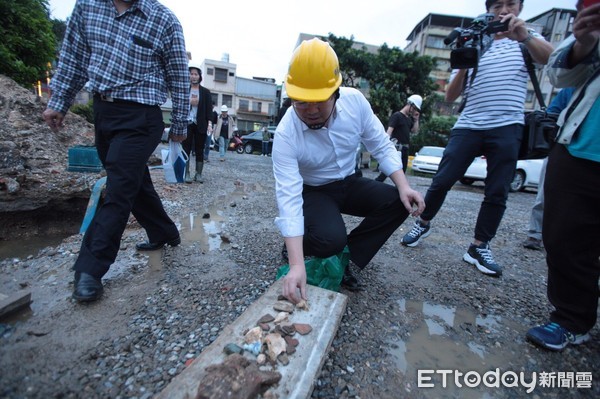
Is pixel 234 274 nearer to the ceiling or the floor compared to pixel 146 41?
nearer to the floor

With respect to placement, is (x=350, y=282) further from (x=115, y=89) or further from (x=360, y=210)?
(x=115, y=89)

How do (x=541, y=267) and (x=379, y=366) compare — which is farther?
(x=541, y=267)

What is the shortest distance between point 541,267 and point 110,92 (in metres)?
3.55

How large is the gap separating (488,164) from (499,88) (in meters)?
0.56

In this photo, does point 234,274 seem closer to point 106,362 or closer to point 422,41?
point 106,362

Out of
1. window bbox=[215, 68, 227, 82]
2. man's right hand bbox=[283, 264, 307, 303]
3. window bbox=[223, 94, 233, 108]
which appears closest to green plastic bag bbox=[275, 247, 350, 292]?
man's right hand bbox=[283, 264, 307, 303]

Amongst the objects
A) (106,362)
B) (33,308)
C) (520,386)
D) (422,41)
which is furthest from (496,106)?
(422,41)

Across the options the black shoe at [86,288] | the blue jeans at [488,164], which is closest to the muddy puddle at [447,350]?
the blue jeans at [488,164]

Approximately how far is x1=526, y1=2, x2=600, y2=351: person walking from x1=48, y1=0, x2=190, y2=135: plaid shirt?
6.89ft

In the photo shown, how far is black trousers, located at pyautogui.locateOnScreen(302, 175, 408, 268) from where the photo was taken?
1845mm

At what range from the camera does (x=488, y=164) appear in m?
2.38

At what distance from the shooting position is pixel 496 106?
7.46 feet

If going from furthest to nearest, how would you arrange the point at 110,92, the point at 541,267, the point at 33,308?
the point at 541,267
the point at 110,92
the point at 33,308

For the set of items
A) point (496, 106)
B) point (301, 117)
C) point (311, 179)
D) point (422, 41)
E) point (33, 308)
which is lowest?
point (33, 308)
